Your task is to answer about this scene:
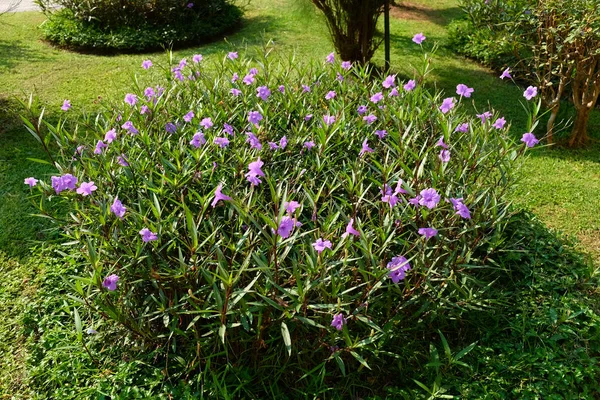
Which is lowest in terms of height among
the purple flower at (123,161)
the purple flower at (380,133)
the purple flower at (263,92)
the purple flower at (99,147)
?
the purple flower at (380,133)

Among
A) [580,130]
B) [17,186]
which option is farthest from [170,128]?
[580,130]

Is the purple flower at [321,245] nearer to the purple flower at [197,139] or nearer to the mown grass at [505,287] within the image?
the mown grass at [505,287]

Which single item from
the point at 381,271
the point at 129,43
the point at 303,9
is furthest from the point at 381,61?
the point at 381,271

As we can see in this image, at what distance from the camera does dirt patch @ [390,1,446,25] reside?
8352mm

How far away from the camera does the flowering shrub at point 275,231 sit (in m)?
1.89

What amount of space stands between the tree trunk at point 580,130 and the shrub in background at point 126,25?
471cm

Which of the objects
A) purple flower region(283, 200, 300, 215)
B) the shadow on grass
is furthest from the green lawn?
purple flower region(283, 200, 300, 215)

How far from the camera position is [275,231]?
166 centimetres

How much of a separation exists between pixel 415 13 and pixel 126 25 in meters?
4.44

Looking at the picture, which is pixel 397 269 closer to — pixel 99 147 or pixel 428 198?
pixel 428 198

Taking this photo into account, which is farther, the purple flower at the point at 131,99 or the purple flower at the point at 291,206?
the purple flower at the point at 131,99

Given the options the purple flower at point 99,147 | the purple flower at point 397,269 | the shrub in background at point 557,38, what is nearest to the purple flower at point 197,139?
the purple flower at point 99,147

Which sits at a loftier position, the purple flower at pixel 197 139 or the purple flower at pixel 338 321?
the purple flower at pixel 197 139

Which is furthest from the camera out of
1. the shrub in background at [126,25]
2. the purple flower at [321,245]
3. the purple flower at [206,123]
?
the shrub in background at [126,25]
